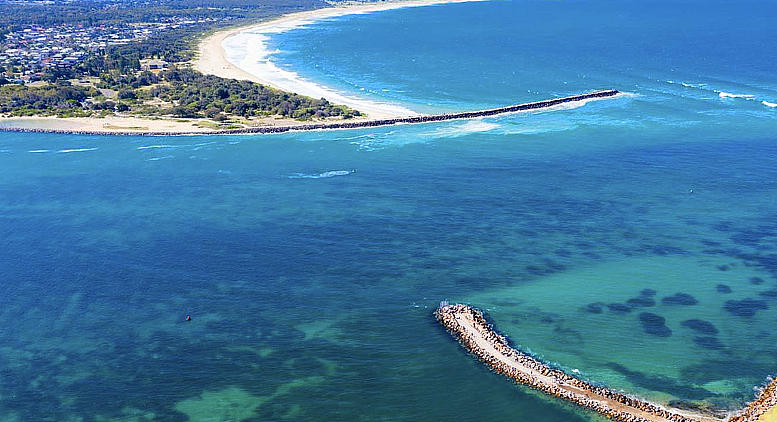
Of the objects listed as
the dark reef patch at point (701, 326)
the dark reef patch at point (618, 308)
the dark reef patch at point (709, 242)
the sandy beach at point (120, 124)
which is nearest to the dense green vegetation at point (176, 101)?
the sandy beach at point (120, 124)

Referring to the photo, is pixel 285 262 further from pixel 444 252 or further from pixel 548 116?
pixel 548 116

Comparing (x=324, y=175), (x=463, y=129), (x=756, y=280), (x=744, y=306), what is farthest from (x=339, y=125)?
(x=744, y=306)

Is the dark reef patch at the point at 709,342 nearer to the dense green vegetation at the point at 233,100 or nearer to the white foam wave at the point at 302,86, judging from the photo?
the white foam wave at the point at 302,86

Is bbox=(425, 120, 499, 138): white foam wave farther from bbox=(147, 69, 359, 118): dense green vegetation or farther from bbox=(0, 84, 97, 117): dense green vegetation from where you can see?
bbox=(0, 84, 97, 117): dense green vegetation

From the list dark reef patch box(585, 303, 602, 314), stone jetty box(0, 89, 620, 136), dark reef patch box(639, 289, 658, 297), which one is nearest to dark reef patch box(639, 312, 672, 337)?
dark reef patch box(639, 289, 658, 297)

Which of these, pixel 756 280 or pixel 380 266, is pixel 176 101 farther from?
pixel 756 280

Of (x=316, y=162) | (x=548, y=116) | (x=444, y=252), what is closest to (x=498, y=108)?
(x=548, y=116)

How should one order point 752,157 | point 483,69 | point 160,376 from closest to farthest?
point 160,376 < point 752,157 < point 483,69
